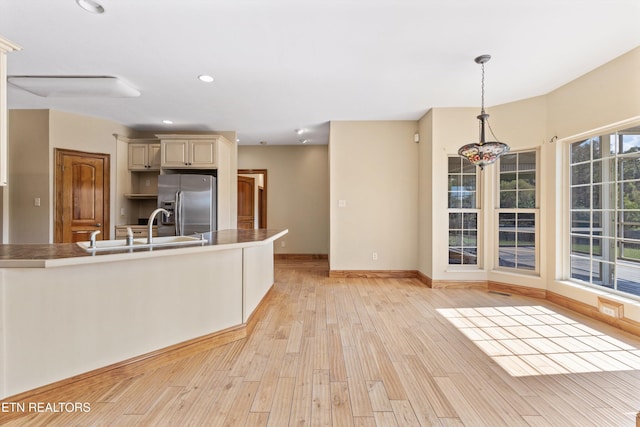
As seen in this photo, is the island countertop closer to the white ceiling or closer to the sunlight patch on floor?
the white ceiling

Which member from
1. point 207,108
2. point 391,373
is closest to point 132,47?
point 207,108

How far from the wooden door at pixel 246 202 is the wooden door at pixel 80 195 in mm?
2646

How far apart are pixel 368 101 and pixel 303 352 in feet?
10.5

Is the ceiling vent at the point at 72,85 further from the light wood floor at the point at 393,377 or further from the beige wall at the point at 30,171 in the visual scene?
the light wood floor at the point at 393,377

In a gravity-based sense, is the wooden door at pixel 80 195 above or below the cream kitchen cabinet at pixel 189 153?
below

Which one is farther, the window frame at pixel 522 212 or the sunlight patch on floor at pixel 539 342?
the window frame at pixel 522 212

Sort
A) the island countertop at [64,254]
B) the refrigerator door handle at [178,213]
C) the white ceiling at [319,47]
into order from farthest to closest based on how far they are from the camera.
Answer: the refrigerator door handle at [178,213], the white ceiling at [319,47], the island countertop at [64,254]

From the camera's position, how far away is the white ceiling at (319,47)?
2.09m

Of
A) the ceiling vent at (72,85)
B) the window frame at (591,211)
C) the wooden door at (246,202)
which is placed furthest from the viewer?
the wooden door at (246,202)

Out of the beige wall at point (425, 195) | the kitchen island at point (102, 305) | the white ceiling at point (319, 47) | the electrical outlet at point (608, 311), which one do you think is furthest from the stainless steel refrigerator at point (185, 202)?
the electrical outlet at point (608, 311)

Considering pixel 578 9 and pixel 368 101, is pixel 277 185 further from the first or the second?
pixel 578 9

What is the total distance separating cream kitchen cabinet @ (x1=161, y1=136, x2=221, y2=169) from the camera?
4.80m

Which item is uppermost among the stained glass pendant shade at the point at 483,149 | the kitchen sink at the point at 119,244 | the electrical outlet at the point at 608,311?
the stained glass pendant shade at the point at 483,149

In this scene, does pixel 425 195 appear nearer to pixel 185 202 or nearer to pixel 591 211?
pixel 591 211
